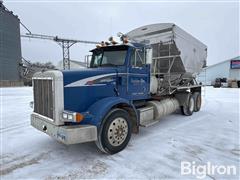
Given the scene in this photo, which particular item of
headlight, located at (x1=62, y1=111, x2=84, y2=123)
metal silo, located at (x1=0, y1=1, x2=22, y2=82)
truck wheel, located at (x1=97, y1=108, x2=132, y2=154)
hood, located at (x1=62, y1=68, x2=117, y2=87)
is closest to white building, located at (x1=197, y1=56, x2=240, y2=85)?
truck wheel, located at (x1=97, y1=108, x2=132, y2=154)

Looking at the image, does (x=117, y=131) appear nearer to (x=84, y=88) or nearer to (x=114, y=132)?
(x=114, y=132)

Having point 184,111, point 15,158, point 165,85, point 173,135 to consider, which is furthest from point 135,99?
point 184,111

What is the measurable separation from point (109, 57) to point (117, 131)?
2108mm

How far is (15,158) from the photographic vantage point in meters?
3.72

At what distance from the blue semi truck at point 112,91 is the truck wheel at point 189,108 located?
0.99 m

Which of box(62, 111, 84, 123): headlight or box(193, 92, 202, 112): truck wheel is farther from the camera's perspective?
box(193, 92, 202, 112): truck wheel

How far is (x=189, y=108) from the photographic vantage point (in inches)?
323

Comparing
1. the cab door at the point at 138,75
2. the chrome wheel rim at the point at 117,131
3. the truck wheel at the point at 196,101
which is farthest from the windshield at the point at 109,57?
the truck wheel at the point at 196,101

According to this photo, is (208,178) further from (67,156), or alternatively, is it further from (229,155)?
(67,156)

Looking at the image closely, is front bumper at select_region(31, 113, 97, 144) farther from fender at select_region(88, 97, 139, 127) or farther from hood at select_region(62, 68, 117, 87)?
hood at select_region(62, 68, 117, 87)

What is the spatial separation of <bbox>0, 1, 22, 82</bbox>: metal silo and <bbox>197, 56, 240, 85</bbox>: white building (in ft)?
118

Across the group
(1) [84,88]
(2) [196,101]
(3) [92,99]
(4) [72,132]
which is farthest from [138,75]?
(2) [196,101]

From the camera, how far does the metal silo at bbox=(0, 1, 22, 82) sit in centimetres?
3296

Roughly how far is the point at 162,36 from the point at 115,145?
463 centimetres
